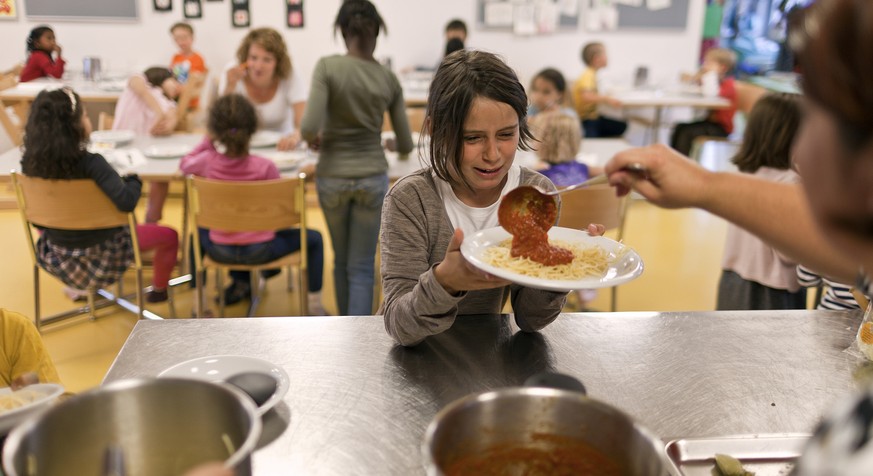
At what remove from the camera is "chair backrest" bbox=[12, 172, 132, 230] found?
119 inches

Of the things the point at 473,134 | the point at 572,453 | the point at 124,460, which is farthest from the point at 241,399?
the point at 473,134

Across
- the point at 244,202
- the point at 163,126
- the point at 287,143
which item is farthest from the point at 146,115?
the point at 244,202

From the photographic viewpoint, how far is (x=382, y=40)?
7.73m

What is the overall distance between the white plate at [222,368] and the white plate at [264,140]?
2.73 meters

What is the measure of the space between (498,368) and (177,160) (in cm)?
274

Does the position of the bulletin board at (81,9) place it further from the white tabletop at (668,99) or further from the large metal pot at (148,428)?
the large metal pot at (148,428)

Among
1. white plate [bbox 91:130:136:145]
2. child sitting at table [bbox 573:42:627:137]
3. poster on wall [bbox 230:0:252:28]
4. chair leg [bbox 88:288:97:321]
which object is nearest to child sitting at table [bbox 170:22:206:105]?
poster on wall [bbox 230:0:252:28]

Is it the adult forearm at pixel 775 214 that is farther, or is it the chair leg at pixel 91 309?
the chair leg at pixel 91 309

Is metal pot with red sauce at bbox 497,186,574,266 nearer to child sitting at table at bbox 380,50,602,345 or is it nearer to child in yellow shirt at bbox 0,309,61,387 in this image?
child sitting at table at bbox 380,50,602,345

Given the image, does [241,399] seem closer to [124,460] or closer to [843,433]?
[124,460]

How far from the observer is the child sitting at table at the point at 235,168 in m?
3.24

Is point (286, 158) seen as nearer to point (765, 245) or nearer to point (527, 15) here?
point (765, 245)

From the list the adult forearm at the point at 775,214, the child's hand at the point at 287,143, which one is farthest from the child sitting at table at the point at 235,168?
the adult forearm at the point at 775,214

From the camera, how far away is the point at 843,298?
7.58ft
